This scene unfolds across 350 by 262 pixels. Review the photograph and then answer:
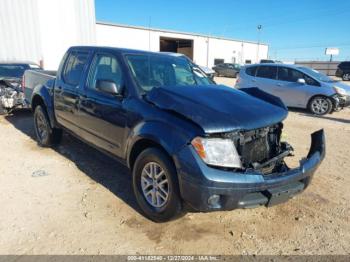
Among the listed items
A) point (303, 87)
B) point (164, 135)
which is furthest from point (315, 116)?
point (164, 135)

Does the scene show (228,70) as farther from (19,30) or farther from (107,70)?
(107,70)

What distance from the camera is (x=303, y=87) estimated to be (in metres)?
10.5

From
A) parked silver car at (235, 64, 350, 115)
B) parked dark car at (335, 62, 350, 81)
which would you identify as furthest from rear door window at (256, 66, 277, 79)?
parked dark car at (335, 62, 350, 81)

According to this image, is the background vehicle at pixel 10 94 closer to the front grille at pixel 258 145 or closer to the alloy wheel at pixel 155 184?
the alloy wheel at pixel 155 184

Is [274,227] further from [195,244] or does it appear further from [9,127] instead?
[9,127]

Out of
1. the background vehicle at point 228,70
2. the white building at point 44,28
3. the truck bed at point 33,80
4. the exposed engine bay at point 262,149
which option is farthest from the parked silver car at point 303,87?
the background vehicle at point 228,70

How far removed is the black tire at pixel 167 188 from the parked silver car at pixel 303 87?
27.8ft

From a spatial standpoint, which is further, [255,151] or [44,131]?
[44,131]

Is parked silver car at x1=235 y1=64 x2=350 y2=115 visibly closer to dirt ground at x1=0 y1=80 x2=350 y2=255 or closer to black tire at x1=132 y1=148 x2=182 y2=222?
dirt ground at x1=0 y1=80 x2=350 y2=255

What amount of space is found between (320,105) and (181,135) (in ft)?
29.2

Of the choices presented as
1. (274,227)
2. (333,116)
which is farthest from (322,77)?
Result: (274,227)

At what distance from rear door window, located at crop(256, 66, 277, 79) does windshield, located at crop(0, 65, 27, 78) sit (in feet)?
26.6

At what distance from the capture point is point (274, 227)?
3398 millimetres

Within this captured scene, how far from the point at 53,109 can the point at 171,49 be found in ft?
138
